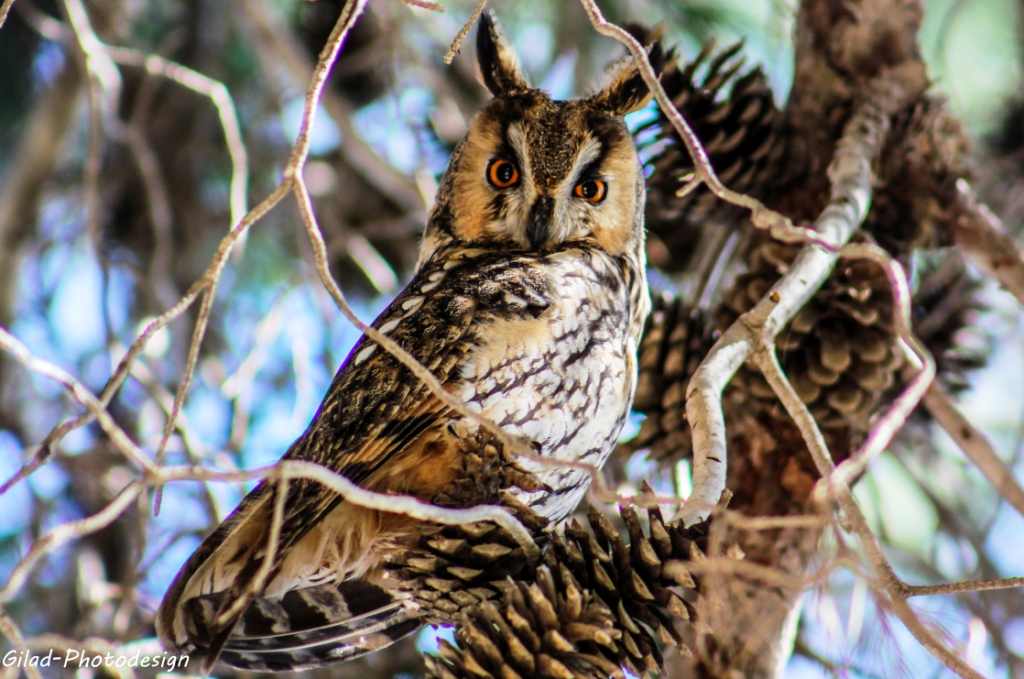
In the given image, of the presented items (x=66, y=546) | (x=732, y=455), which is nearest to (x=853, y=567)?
(x=732, y=455)

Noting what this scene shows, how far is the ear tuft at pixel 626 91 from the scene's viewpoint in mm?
1846

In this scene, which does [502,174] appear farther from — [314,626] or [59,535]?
[59,535]

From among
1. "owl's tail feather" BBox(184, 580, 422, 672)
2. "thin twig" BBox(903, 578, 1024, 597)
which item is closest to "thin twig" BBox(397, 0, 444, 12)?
"thin twig" BBox(903, 578, 1024, 597)

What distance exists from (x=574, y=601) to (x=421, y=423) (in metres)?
0.43

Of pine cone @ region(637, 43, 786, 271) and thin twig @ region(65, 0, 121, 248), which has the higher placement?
thin twig @ region(65, 0, 121, 248)

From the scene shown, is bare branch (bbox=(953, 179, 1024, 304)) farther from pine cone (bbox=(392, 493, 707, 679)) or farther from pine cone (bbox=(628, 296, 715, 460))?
pine cone (bbox=(392, 493, 707, 679))

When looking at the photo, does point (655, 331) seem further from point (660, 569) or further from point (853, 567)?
point (853, 567)

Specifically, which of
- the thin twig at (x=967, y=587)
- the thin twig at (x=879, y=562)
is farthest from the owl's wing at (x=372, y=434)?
the thin twig at (x=967, y=587)

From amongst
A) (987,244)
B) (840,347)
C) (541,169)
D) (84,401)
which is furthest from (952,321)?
(84,401)

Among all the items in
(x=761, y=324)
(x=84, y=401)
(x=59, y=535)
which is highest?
(x=761, y=324)

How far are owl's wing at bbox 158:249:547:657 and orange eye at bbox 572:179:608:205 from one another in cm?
32

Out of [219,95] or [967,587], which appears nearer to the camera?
[967,587]

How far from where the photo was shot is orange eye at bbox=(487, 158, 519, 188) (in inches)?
73.7

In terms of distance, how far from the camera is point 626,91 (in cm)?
191
